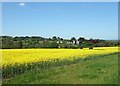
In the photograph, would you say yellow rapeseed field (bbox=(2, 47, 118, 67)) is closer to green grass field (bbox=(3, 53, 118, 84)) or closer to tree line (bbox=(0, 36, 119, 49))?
green grass field (bbox=(3, 53, 118, 84))

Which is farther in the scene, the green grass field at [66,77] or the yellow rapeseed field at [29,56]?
the yellow rapeseed field at [29,56]

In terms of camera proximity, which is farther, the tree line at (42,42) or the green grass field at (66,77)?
the tree line at (42,42)

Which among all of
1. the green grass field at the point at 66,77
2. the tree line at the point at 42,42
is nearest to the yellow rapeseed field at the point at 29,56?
the green grass field at the point at 66,77

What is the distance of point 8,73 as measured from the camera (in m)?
14.2

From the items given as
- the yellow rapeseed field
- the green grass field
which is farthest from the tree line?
the green grass field

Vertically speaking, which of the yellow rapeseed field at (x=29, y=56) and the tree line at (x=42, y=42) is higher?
the tree line at (x=42, y=42)

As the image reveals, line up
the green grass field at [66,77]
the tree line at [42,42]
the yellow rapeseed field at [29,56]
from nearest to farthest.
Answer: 1. the green grass field at [66,77]
2. the yellow rapeseed field at [29,56]
3. the tree line at [42,42]

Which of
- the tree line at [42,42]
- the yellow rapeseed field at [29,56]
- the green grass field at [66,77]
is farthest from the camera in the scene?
the tree line at [42,42]

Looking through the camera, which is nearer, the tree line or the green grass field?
the green grass field

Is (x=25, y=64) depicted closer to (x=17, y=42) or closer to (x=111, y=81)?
(x=111, y=81)

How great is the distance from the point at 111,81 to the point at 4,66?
540 centimetres

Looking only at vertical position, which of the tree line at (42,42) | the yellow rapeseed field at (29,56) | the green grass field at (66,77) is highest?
the tree line at (42,42)

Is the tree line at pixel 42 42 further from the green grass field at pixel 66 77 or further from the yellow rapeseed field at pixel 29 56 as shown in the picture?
the green grass field at pixel 66 77

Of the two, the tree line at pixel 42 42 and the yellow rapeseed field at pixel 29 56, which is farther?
the tree line at pixel 42 42
